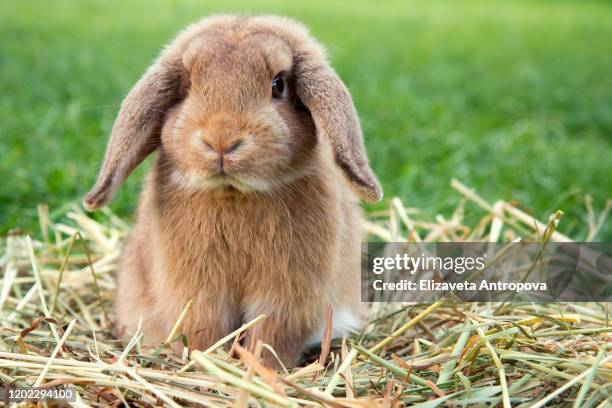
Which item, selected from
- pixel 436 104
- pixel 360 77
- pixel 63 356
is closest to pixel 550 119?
pixel 436 104

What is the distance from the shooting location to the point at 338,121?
101 inches

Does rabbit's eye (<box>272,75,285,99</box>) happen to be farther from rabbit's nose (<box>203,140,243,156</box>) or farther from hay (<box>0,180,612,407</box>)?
hay (<box>0,180,612,407</box>)

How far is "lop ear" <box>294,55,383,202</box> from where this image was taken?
2.54 meters

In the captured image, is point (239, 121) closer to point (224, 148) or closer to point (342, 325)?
point (224, 148)

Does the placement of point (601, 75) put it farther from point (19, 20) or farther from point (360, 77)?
point (19, 20)

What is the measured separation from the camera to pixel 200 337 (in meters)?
2.84

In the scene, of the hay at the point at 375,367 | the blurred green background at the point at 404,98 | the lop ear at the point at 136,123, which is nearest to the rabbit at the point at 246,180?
the lop ear at the point at 136,123

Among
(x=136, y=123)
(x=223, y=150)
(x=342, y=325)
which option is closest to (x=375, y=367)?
(x=342, y=325)

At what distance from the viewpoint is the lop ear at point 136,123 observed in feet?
8.92

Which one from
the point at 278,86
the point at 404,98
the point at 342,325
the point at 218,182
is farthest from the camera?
the point at 404,98

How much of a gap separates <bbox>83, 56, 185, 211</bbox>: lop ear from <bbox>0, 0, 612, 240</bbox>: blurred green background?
17.9 inches

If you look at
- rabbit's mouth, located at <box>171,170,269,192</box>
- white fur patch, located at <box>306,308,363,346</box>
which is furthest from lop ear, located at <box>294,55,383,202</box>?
white fur patch, located at <box>306,308,363,346</box>

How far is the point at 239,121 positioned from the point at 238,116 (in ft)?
0.08

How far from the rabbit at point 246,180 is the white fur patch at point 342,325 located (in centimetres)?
9
